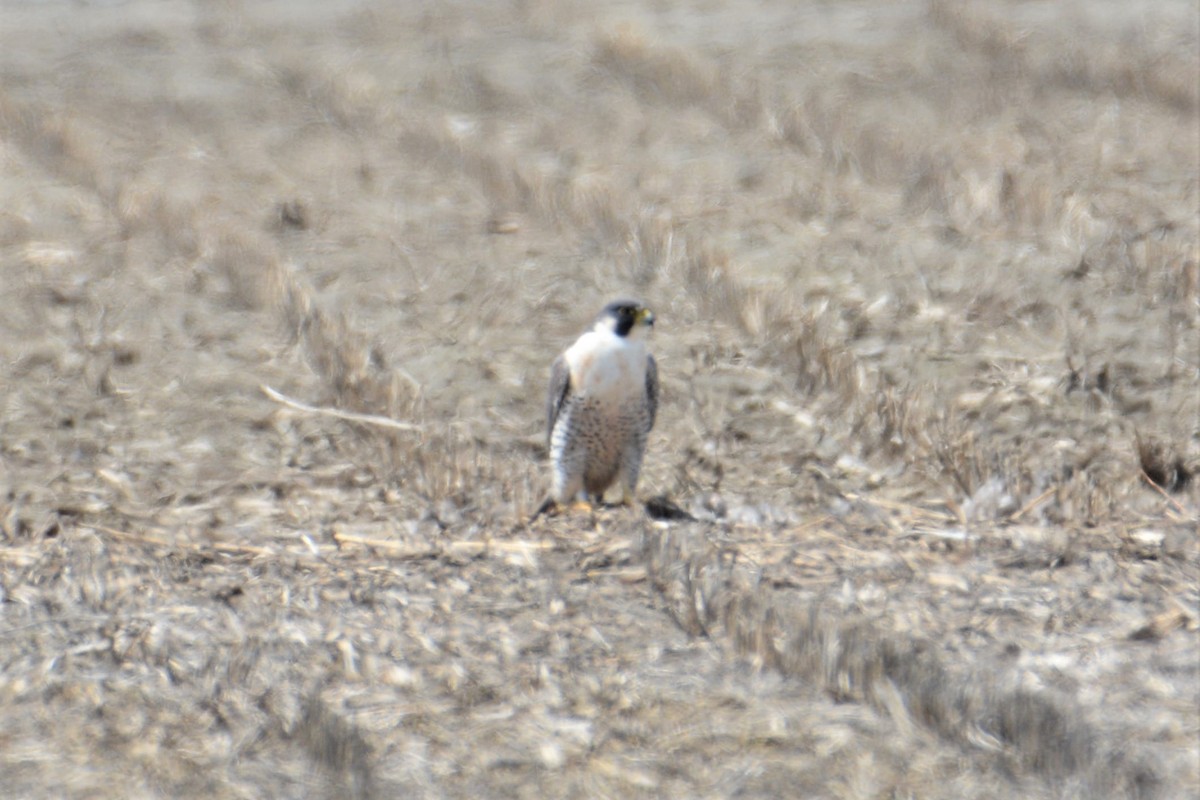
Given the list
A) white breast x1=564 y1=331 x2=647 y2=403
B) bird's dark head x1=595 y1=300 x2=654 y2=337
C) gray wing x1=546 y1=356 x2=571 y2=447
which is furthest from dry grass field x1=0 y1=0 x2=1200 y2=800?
bird's dark head x1=595 y1=300 x2=654 y2=337

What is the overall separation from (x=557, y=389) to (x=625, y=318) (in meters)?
0.44

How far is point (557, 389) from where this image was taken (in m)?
6.26

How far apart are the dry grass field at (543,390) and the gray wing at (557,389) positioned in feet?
1.16

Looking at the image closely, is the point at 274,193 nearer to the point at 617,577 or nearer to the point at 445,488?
the point at 445,488

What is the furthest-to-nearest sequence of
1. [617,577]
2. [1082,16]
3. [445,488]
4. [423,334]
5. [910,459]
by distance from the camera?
[1082,16] → [423,334] → [910,459] → [445,488] → [617,577]

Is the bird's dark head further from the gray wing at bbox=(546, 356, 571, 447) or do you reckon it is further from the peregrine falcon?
the gray wing at bbox=(546, 356, 571, 447)

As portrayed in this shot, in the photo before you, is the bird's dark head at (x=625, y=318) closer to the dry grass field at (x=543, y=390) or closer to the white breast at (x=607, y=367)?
the white breast at (x=607, y=367)

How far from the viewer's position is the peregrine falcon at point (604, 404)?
6.06 metres

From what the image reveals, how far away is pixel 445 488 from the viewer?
6.10 meters

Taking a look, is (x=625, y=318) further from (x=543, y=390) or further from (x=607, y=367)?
(x=543, y=390)

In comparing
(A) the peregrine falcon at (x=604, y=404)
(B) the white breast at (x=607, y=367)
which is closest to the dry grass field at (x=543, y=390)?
(A) the peregrine falcon at (x=604, y=404)

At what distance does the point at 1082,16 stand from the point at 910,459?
8511mm

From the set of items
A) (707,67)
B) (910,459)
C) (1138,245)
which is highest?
(707,67)

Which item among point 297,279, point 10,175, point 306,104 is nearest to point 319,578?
point 297,279
